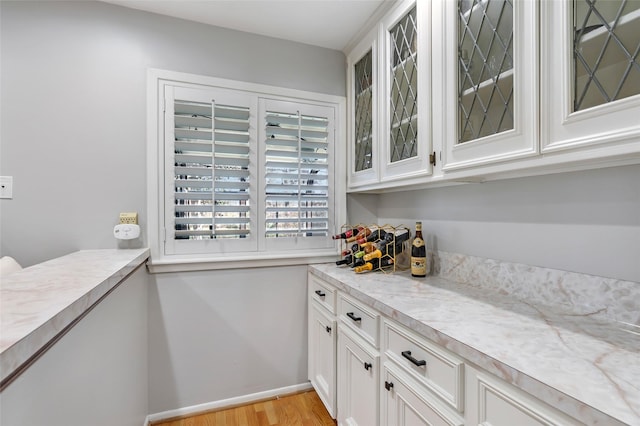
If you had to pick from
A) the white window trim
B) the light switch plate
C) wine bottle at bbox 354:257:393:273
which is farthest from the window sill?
the light switch plate

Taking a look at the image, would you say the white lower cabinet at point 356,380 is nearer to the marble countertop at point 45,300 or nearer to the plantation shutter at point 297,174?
the plantation shutter at point 297,174

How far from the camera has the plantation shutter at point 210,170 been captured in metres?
1.79

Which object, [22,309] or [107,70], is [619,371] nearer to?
[22,309]

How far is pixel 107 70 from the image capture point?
1.70 meters

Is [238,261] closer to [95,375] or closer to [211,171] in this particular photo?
[211,171]

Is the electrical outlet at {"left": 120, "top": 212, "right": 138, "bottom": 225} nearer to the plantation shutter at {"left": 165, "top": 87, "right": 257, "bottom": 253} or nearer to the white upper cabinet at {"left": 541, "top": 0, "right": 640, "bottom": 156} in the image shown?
the plantation shutter at {"left": 165, "top": 87, "right": 257, "bottom": 253}

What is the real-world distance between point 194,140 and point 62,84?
28.5 inches

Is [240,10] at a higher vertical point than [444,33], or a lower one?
higher

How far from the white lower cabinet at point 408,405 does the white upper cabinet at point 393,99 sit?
88cm

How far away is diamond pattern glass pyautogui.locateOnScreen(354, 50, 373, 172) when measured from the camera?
189 cm

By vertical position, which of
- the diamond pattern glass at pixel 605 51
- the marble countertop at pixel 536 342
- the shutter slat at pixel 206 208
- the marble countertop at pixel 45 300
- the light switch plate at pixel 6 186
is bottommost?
the marble countertop at pixel 536 342

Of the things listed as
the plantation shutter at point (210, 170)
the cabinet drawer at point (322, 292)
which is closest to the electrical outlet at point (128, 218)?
the plantation shutter at point (210, 170)

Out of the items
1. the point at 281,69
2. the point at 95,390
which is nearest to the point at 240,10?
the point at 281,69

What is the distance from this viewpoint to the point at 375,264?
1.75 m
